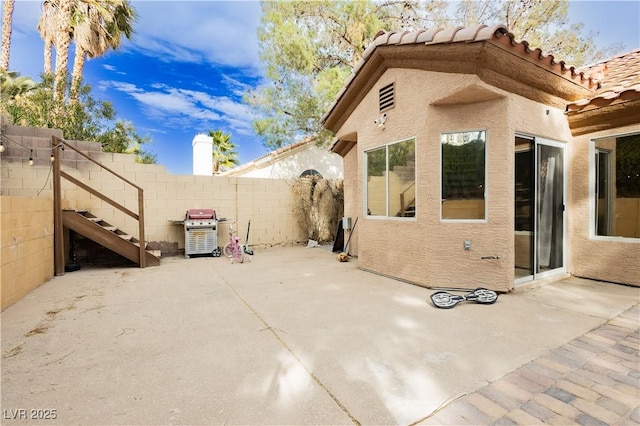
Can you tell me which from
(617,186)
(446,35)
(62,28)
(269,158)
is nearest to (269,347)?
(446,35)

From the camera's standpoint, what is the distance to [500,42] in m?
3.99

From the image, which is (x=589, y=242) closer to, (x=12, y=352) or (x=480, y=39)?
(x=480, y=39)

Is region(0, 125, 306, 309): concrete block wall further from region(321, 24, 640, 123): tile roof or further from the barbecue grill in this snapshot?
region(321, 24, 640, 123): tile roof

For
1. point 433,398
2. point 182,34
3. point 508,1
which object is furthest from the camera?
point 182,34

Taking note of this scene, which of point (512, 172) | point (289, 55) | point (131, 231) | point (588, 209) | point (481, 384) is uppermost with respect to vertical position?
point (289, 55)

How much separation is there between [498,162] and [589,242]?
104 inches

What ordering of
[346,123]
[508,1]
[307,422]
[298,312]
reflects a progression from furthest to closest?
[508,1]
[346,123]
[298,312]
[307,422]

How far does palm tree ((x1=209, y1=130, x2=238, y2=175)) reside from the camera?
965 inches

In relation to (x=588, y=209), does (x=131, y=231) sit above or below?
below

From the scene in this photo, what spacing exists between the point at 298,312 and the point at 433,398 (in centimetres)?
208

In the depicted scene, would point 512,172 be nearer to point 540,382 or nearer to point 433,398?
point 540,382

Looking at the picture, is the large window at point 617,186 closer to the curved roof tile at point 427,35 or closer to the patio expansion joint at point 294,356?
the curved roof tile at point 427,35

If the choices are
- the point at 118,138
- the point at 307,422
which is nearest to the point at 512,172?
the point at 307,422

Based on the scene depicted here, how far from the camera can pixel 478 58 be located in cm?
414
